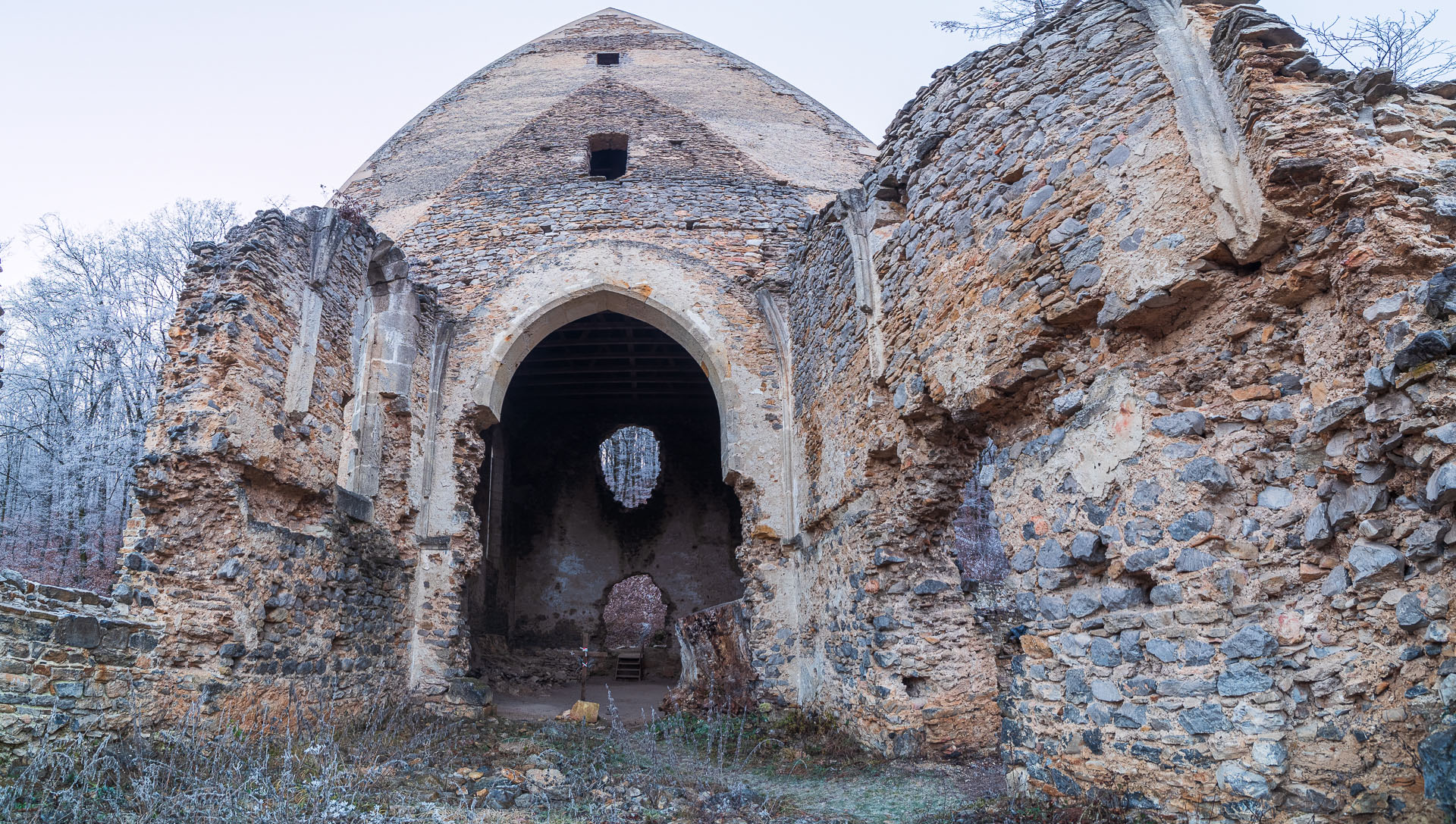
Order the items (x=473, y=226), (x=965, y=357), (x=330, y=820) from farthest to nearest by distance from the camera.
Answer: (x=473, y=226)
(x=965, y=357)
(x=330, y=820)

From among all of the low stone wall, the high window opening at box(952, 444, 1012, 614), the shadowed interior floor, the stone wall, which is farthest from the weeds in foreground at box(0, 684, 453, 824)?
the high window opening at box(952, 444, 1012, 614)

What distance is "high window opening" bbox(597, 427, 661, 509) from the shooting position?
26141 millimetres

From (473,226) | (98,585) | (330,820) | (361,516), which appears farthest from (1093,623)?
(98,585)

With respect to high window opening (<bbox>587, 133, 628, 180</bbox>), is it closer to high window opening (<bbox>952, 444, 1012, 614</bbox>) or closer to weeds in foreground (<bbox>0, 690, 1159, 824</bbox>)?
weeds in foreground (<bbox>0, 690, 1159, 824</bbox>)

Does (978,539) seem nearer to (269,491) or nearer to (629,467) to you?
(629,467)

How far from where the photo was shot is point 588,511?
14008mm

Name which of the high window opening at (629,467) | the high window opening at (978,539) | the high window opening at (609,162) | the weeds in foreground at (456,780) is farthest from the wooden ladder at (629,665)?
the high window opening at (629,467)

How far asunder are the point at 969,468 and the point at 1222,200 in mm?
2614

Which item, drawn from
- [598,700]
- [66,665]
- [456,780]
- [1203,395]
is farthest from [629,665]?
[1203,395]

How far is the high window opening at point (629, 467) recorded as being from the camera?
26.1m

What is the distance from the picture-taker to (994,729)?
568 cm

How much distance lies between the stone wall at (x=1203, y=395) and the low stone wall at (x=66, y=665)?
483 cm

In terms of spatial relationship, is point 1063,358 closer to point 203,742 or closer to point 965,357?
point 965,357

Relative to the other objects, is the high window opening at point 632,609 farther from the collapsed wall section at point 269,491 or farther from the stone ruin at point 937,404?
the collapsed wall section at point 269,491
